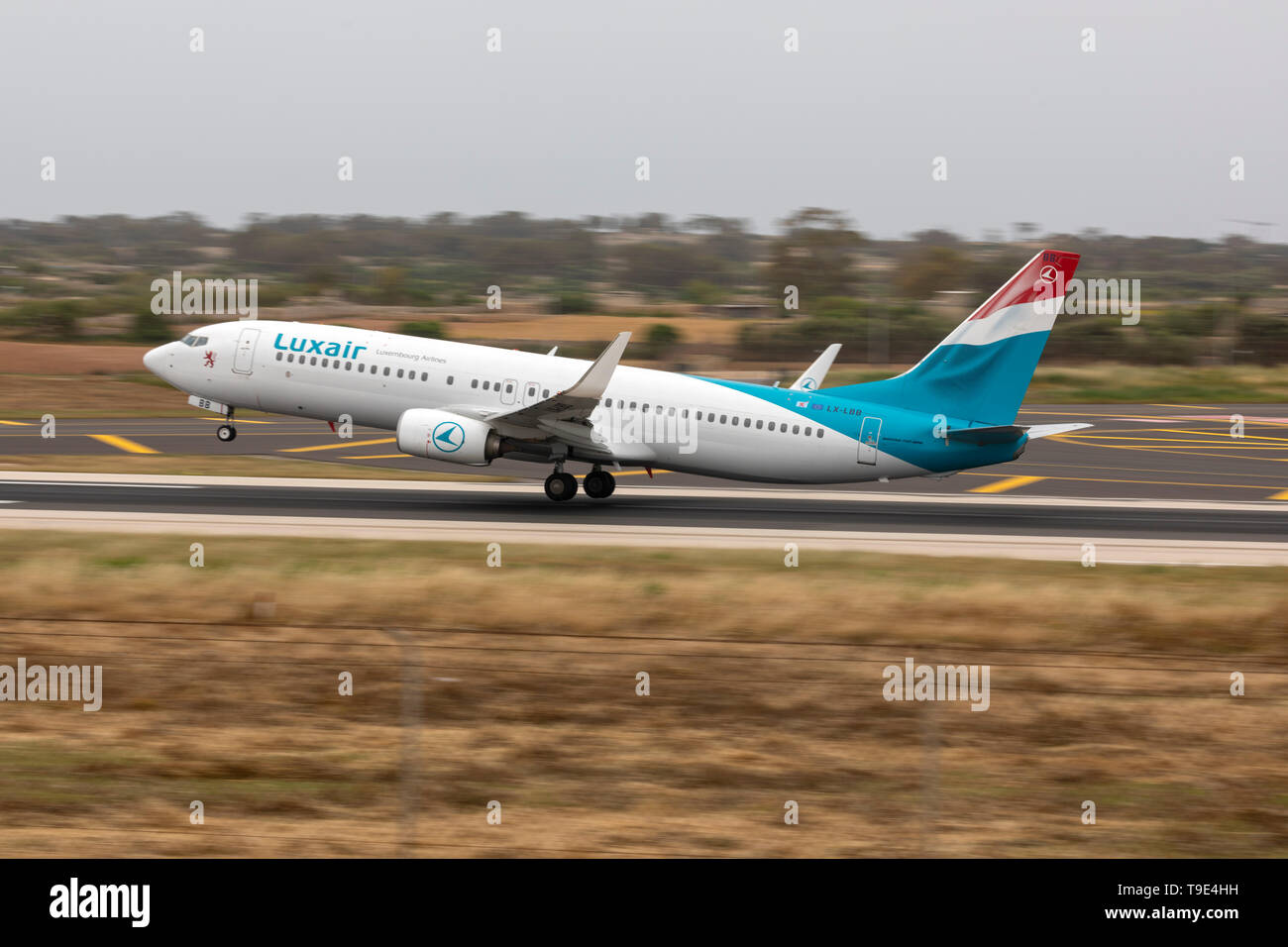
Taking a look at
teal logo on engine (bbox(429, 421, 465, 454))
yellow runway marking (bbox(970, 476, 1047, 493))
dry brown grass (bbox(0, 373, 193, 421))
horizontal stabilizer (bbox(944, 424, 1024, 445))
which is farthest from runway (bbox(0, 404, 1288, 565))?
dry brown grass (bbox(0, 373, 193, 421))

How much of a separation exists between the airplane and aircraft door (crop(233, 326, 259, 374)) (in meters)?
0.32

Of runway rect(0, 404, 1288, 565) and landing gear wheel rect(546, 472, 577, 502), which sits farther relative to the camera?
landing gear wheel rect(546, 472, 577, 502)

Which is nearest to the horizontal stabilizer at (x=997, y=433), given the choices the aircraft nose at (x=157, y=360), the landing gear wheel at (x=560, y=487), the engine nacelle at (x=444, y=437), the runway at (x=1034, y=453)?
the runway at (x=1034, y=453)

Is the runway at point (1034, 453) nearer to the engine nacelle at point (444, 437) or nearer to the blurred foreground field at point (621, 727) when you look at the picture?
the engine nacelle at point (444, 437)

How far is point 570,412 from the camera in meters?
31.4

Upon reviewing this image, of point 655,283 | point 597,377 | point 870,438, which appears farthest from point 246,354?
point 655,283

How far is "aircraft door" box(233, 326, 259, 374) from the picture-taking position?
113ft

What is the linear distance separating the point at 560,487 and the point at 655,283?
87877 mm

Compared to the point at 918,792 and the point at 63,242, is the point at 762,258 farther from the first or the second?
the point at 63,242

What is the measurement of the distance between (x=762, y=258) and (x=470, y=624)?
325 ft

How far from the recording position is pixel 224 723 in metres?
14.7

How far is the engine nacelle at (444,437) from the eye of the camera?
30922 millimetres

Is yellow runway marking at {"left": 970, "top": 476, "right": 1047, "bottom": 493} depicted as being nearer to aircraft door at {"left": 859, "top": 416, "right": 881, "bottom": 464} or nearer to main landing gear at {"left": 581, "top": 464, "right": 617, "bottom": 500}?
aircraft door at {"left": 859, "top": 416, "right": 881, "bottom": 464}

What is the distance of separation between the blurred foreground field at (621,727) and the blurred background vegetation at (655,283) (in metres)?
52.4
